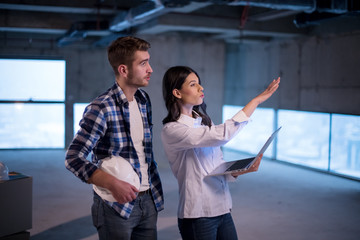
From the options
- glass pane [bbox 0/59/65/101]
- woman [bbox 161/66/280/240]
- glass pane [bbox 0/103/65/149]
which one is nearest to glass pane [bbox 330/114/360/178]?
woman [bbox 161/66/280/240]

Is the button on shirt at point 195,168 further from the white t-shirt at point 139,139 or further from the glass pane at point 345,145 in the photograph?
the glass pane at point 345,145

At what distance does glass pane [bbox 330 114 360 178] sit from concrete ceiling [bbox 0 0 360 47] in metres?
1.36

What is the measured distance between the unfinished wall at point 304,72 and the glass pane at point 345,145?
15cm

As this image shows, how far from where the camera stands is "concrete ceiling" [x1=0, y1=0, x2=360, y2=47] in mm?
4809

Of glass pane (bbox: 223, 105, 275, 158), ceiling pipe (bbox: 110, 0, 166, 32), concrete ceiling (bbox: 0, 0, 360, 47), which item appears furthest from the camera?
glass pane (bbox: 223, 105, 275, 158)

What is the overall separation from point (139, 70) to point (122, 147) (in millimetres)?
301

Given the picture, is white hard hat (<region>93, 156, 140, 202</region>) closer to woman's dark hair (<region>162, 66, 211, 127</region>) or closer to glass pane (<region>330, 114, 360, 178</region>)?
woman's dark hair (<region>162, 66, 211, 127</region>)

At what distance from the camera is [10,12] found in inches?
261

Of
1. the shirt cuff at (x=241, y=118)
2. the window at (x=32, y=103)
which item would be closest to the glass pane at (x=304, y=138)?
the window at (x=32, y=103)

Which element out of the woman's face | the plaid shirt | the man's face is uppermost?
the man's face

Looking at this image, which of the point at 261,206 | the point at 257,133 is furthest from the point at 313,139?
the point at 261,206

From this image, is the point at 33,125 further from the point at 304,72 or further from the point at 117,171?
the point at 117,171

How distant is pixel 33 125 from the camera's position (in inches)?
378

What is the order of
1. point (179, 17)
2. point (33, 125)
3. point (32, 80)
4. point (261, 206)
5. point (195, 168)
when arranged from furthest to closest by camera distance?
point (33, 125) < point (32, 80) < point (179, 17) < point (261, 206) < point (195, 168)
